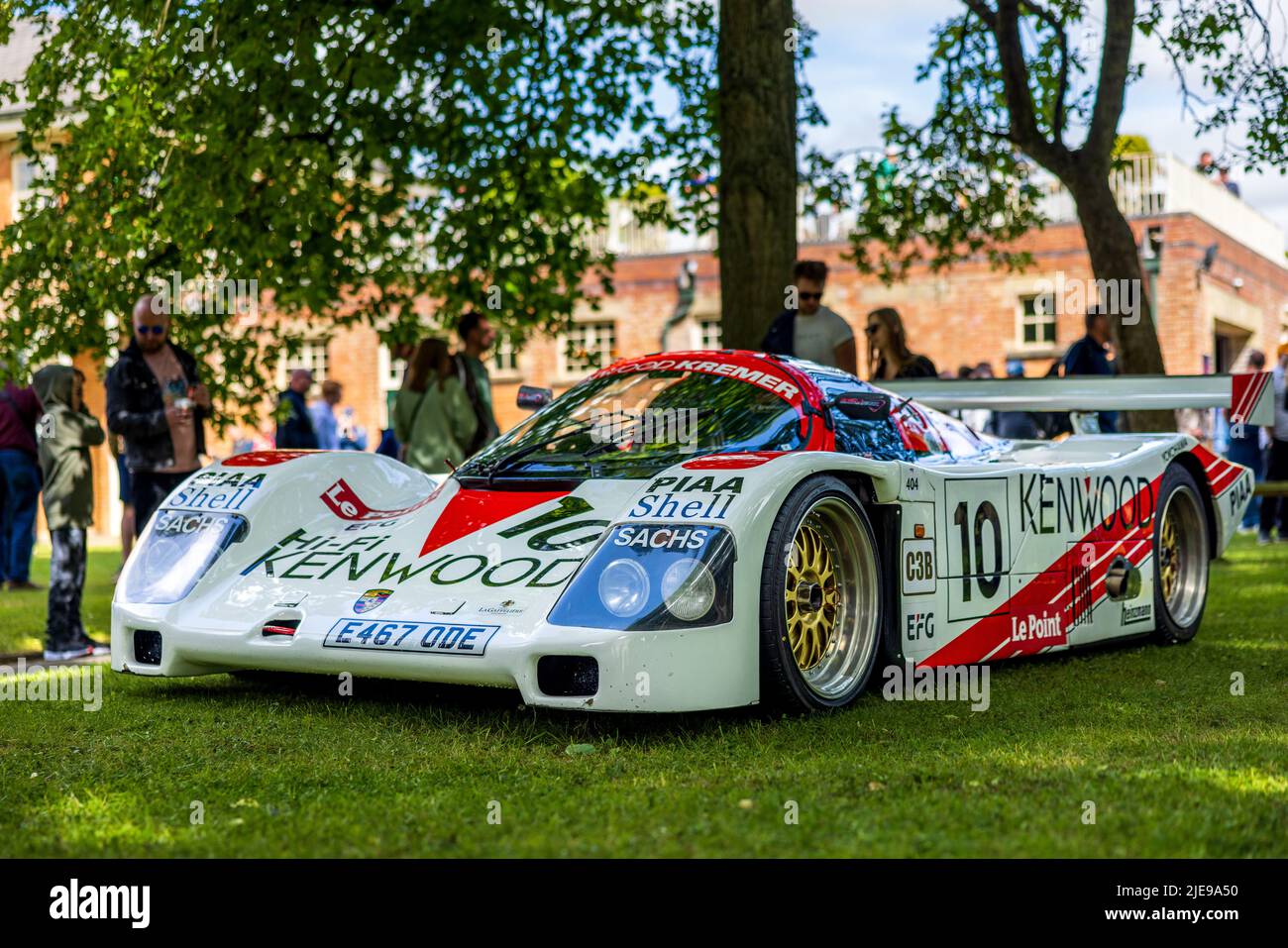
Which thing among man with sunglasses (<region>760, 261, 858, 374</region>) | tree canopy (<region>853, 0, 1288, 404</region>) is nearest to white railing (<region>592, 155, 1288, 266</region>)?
tree canopy (<region>853, 0, 1288, 404</region>)

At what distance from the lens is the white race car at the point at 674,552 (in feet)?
15.0

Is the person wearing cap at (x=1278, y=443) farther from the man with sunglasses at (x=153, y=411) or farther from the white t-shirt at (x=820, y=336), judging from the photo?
the man with sunglasses at (x=153, y=411)

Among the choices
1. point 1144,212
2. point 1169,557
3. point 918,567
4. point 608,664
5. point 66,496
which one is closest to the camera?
point 608,664

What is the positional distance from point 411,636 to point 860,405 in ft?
6.60

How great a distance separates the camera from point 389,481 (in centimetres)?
650

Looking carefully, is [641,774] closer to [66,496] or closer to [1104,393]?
[1104,393]

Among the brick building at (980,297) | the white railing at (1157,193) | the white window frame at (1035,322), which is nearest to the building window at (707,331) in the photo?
the brick building at (980,297)

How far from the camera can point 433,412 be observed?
9.48 metres

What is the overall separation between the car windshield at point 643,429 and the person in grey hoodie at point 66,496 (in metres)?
2.48

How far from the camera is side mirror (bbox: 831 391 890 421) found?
5.71 m

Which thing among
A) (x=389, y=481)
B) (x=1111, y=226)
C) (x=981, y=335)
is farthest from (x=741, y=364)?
(x=981, y=335)
